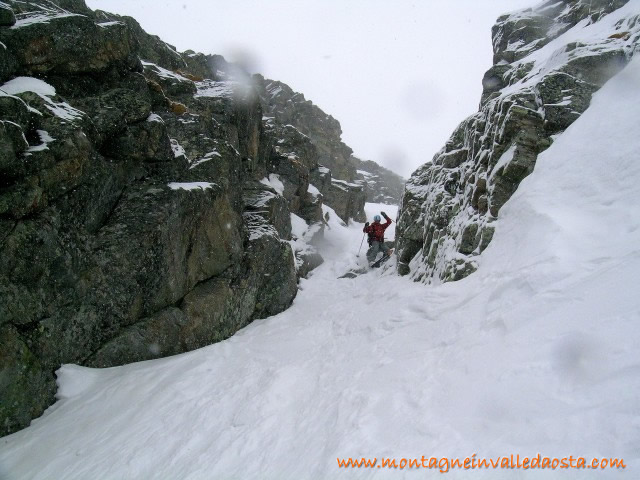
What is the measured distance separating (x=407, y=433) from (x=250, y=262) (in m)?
9.36

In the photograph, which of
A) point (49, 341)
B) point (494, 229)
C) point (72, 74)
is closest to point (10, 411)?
point (49, 341)

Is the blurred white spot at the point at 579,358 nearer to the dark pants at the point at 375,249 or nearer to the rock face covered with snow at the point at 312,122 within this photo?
the dark pants at the point at 375,249

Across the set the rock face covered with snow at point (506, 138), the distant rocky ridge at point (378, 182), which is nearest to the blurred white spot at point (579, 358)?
the rock face covered with snow at point (506, 138)

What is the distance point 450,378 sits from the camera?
513cm

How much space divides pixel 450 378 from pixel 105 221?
9.55 m

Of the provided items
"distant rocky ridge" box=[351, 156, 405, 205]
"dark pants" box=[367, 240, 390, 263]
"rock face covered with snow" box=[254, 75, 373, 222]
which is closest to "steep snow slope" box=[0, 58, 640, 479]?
"dark pants" box=[367, 240, 390, 263]

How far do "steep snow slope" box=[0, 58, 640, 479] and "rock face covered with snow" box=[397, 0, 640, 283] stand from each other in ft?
2.46

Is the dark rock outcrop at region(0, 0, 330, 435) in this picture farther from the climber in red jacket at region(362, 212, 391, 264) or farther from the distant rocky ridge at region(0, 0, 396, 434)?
the climber in red jacket at region(362, 212, 391, 264)

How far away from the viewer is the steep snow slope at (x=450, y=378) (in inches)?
146

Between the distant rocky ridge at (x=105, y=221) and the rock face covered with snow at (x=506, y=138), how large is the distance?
670cm

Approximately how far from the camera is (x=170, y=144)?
1131 cm

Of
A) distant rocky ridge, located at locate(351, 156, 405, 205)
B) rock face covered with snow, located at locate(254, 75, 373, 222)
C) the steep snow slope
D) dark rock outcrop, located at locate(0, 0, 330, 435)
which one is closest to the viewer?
the steep snow slope

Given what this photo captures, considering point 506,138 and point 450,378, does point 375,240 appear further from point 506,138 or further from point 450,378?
point 450,378

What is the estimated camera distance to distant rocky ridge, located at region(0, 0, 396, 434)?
7254mm
